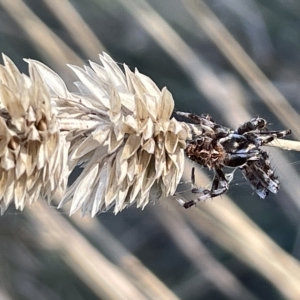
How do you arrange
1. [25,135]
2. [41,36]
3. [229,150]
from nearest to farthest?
[25,135] → [229,150] → [41,36]

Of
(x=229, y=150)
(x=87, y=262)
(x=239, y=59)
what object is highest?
(x=239, y=59)

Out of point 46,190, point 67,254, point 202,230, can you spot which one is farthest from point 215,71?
point 46,190

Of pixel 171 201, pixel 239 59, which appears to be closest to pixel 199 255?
pixel 171 201

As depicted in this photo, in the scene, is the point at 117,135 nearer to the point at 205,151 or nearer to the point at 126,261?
the point at 205,151

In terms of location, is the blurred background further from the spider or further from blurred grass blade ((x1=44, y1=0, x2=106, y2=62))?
the spider

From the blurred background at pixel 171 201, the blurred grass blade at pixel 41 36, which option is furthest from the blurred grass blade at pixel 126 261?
the blurred grass blade at pixel 41 36

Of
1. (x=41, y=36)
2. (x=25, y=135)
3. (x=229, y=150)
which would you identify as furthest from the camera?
(x=41, y=36)

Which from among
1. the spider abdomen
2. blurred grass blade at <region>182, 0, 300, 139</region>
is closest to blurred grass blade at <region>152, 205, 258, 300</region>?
blurred grass blade at <region>182, 0, 300, 139</region>

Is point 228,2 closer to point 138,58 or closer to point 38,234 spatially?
point 138,58
